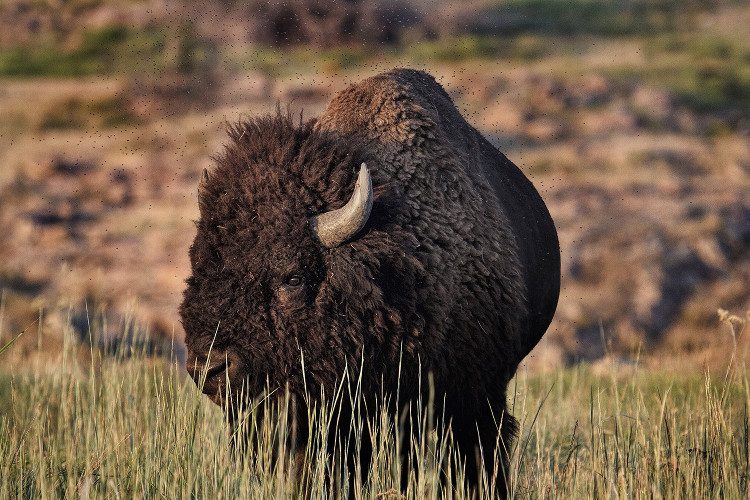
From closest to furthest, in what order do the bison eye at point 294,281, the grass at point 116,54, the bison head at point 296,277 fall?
the bison head at point 296,277
the bison eye at point 294,281
the grass at point 116,54

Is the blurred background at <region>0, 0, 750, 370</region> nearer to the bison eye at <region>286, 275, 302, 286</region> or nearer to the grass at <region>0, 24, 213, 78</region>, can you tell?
the grass at <region>0, 24, 213, 78</region>

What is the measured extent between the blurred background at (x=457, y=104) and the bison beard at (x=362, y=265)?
5564 millimetres

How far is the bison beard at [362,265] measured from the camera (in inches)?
190

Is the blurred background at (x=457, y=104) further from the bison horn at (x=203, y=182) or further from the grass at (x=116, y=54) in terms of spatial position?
the bison horn at (x=203, y=182)

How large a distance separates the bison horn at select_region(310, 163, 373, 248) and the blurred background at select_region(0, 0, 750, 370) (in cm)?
639

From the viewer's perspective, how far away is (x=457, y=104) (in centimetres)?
1938

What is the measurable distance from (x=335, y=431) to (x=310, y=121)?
1590 mm

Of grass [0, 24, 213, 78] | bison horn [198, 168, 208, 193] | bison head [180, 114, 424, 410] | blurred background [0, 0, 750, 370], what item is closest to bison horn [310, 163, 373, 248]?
bison head [180, 114, 424, 410]

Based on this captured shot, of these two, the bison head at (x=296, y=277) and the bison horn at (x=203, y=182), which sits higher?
the bison horn at (x=203, y=182)

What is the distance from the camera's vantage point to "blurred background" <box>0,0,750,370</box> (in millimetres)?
19812

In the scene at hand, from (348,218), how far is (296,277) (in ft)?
1.21

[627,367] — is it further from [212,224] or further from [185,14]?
[185,14]

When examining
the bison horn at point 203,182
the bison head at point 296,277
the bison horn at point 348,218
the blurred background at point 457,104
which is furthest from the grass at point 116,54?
the bison horn at point 348,218

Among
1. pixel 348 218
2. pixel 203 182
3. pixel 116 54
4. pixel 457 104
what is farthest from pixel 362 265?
pixel 116 54
